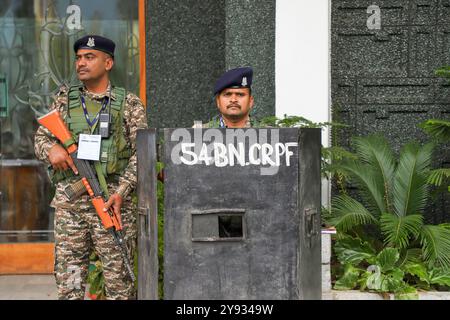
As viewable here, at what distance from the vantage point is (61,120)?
423 cm

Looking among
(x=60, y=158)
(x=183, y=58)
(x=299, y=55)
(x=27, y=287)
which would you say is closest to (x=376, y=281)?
(x=299, y=55)

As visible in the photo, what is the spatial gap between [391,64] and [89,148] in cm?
336

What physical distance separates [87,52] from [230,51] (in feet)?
6.92

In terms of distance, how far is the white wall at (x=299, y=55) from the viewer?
614 cm

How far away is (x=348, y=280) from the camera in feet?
17.4

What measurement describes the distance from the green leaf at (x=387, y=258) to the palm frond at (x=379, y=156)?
59cm

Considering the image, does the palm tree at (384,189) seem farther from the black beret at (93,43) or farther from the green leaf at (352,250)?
the black beret at (93,43)

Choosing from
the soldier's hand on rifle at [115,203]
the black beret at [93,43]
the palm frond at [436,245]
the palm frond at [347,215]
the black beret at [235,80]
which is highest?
the black beret at [93,43]

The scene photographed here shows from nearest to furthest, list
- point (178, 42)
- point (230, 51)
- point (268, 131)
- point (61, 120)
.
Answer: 1. point (268, 131)
2. point (61, 120)
3. point (230, 51)
4. point (178, 42)

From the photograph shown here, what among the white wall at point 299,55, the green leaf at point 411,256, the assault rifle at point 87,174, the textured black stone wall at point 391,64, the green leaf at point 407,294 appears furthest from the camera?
the textured black stone wall at point 391,64

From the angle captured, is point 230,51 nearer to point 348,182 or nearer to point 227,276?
point 348,182

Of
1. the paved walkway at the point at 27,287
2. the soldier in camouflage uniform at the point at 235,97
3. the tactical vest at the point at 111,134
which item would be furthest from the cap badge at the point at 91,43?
the paved walkway at the point at 27,287

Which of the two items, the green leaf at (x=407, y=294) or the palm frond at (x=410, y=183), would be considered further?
the palm frond at (x=410, y=183)
